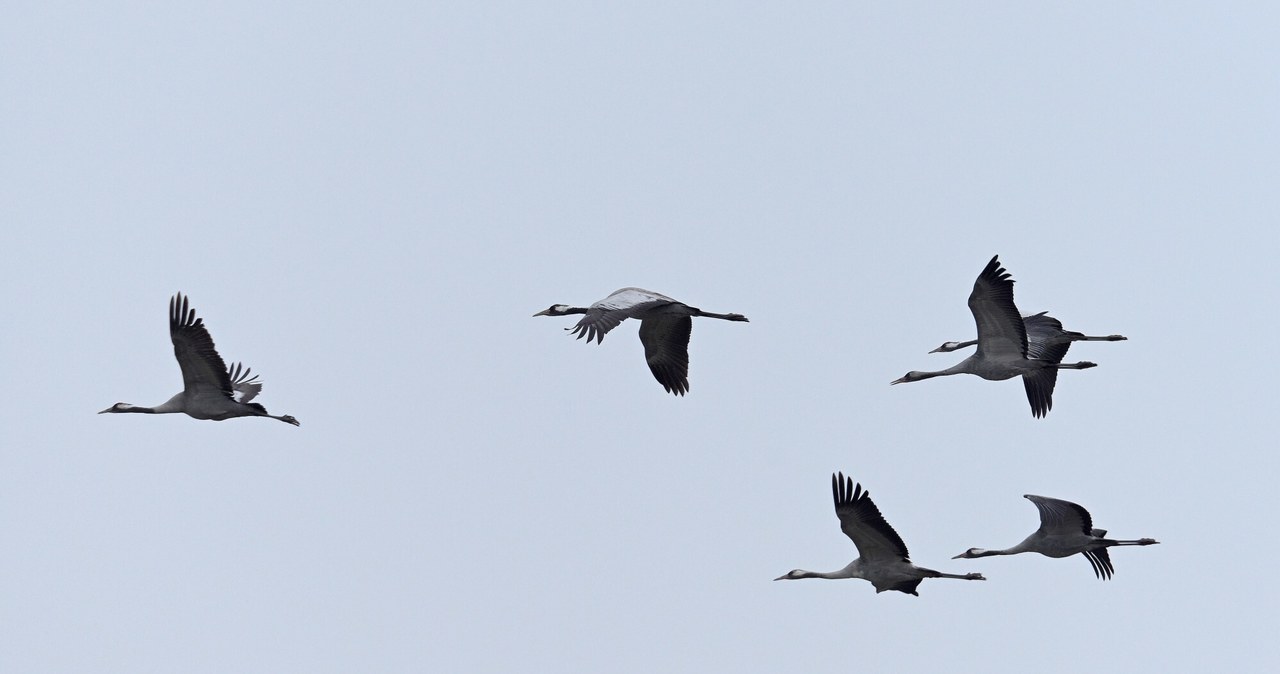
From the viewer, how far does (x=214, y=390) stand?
2539 cm

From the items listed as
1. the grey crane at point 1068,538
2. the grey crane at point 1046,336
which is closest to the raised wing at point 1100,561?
the grey crane at point 1068,538

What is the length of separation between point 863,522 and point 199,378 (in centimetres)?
890

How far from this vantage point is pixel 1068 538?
2514 centimetres

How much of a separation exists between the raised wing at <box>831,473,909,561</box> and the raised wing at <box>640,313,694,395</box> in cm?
523

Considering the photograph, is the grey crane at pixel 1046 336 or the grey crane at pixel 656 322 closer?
the grey crane at pixel 656 322

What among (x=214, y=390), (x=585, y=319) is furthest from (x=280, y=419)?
(x=585, y=319)

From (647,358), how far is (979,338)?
4967 millimetres

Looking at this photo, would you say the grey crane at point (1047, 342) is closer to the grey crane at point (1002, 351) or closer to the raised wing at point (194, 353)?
the grey crane at point (1002, 351)

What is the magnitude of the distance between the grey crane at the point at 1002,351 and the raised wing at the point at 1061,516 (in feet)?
7.96

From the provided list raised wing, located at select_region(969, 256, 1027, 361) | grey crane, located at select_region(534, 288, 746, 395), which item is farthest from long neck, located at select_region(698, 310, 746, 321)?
raised wing, located at select_region(969, 256, 1027, 361)

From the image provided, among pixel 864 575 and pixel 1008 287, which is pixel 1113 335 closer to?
pixel 1008 287

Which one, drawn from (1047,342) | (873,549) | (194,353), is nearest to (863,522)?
(873,549)

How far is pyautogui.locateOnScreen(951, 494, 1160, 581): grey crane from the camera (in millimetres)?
24766

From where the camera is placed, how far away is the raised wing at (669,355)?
28172mm
